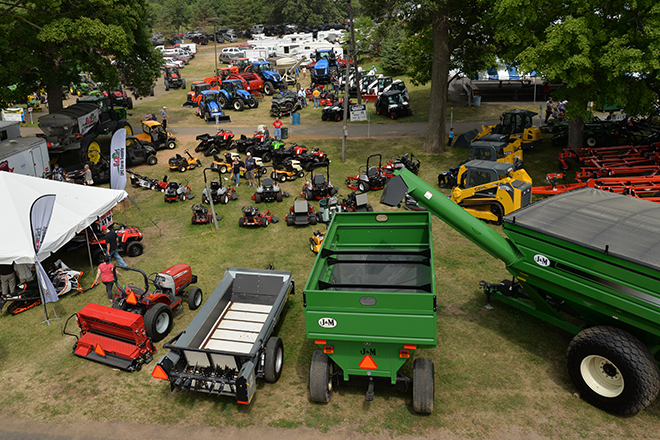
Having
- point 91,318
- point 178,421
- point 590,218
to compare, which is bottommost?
point 178,421

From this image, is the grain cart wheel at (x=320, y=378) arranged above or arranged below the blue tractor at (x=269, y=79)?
below

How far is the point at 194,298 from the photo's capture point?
11.3 metres

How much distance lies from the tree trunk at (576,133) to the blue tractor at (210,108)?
20.5m

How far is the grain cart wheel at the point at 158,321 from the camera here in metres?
9.80

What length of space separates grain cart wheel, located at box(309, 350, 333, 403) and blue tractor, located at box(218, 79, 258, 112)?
2844cm

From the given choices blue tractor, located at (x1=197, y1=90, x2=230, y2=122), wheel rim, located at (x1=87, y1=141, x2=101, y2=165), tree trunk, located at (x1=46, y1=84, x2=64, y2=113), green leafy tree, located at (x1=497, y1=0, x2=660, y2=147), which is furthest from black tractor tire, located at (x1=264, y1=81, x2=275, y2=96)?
green leafy tree, located at (x1=497, y1=0, x2=660, y2=147)

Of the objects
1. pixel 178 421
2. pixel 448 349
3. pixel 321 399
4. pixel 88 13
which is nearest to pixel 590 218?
pixel 448 349

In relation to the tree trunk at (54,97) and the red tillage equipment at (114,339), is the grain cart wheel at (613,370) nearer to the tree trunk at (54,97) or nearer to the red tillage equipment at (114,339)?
the red tillage equipment at (114,339)

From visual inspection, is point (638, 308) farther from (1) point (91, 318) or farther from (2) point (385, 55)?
(2) point (385, 55)

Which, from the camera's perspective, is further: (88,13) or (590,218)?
(88,13)

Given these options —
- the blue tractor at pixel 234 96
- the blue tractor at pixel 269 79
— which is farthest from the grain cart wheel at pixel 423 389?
the blue tractor at pixel 269 79

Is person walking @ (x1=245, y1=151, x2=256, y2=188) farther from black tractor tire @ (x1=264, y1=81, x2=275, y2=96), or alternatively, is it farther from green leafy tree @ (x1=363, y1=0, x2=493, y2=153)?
black tractor tire @ (x1=264, y1=81, x2=275, y2=96)

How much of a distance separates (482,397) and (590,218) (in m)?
3.92

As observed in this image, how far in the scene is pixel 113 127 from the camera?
25.2 meters
